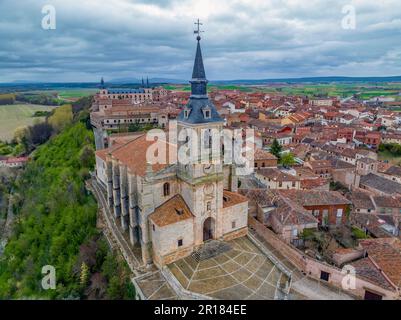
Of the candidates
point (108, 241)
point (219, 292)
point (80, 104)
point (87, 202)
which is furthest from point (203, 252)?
point (80, 104)

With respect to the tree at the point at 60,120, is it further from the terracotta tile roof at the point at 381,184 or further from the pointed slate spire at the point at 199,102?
the terracotta tile roof at the point at 381,184

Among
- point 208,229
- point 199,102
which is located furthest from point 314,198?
point 199,102

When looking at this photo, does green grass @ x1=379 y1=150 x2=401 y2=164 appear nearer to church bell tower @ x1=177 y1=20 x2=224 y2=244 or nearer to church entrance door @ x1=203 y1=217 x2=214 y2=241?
church entrance door @ x1=203 y1=217 x2=214 y2=241

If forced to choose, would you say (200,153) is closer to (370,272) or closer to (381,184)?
(370,272)

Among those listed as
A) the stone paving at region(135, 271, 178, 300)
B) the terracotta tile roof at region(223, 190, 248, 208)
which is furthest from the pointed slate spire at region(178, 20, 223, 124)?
the stone paving at region(135, 271, 178, 300)
